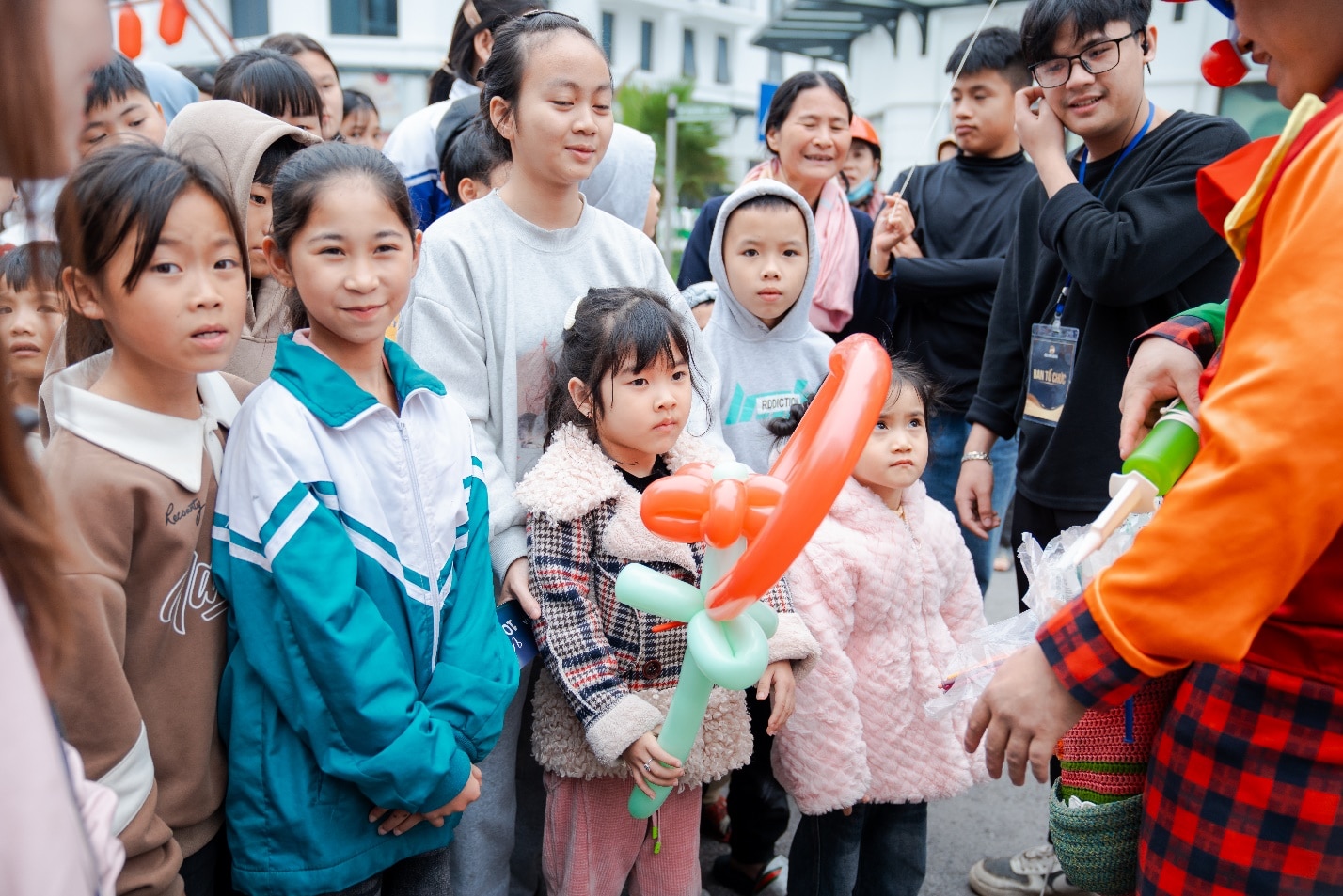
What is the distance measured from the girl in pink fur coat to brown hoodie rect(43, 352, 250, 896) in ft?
3.87

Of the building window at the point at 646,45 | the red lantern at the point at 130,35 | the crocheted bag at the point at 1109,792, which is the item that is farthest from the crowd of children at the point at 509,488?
the building window at the point at 646,45

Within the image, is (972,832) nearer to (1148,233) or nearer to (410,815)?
(1148,233)

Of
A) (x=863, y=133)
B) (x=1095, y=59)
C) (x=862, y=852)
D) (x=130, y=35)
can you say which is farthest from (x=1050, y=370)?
(x=130, y=35)

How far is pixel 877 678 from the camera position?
6.93ft

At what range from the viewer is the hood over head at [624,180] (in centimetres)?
283

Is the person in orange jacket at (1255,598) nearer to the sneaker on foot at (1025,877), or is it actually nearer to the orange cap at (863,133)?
the sneaker on foot at (1025,877)

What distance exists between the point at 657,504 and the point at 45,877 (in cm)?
87

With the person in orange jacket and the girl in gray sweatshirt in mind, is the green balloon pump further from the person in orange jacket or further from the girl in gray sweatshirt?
the girl in gray sweatshirt

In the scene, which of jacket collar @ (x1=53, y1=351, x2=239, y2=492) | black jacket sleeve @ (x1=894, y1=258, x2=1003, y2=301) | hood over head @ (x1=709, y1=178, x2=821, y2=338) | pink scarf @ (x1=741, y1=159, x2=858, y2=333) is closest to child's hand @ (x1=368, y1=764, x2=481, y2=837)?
jacket collar @ (x1=53, y1=351, x2=239, y2=492)

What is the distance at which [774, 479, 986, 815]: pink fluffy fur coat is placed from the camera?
2.06 meters

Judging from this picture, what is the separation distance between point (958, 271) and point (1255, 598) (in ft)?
7.34

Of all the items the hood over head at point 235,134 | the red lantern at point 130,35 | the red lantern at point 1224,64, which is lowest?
the hood over head at point 235,134

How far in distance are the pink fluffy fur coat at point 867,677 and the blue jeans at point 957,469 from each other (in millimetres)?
1127

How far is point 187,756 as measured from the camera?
151 cm
